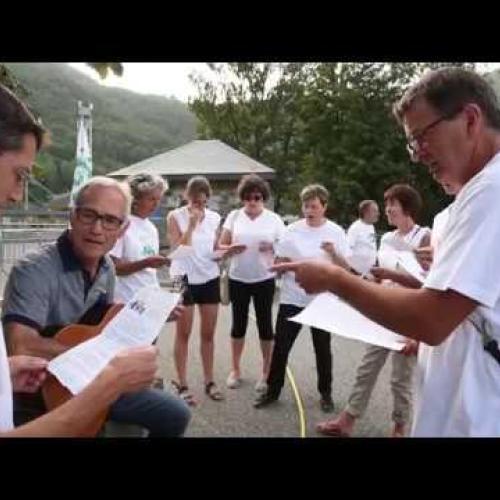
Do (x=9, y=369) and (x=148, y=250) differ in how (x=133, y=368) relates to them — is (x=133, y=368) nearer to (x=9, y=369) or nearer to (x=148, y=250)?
(x=9, y=369)

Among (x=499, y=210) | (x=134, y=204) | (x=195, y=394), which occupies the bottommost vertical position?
(x=195, y=394)

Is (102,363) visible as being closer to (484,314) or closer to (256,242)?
(484,314)

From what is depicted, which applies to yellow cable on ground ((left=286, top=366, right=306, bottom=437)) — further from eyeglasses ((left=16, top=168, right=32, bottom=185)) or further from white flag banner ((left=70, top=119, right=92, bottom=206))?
white flag banner ((left=70, top=119, right=92, bottom=206))

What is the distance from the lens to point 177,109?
3332 inches

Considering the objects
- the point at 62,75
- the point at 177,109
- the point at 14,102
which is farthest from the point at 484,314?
the point at 177,109

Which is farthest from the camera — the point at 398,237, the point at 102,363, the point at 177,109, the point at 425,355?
the point at 177,109

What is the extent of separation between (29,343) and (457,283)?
5.00ft

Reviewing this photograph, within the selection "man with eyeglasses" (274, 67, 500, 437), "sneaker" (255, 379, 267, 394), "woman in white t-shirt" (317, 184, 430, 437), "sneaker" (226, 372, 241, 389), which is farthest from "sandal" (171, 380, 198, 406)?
"man with eyeglasses" (274, 67, 500, 437)

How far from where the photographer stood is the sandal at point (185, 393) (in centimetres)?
490

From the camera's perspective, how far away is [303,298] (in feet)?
16.0

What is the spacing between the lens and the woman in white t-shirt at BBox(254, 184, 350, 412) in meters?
4.85

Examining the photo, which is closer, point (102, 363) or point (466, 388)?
point (466, 388)

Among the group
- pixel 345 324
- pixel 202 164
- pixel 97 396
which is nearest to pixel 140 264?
pixel 345 324

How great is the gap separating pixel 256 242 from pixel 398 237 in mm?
1490
